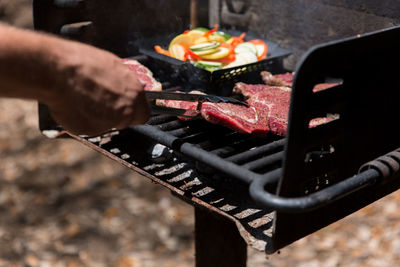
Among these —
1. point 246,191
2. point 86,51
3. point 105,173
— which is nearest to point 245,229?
point 246,191

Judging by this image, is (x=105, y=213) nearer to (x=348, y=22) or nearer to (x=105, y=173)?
(x=105, y=173)

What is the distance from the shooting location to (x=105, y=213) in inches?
190

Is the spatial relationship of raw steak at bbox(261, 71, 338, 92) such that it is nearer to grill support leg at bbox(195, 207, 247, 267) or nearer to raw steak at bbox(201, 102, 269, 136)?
raw steak at bbox(201, 102, 269, 136)

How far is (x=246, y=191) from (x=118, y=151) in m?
0.62

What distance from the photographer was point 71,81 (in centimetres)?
145

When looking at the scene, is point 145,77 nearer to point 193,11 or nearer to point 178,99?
point 178,99

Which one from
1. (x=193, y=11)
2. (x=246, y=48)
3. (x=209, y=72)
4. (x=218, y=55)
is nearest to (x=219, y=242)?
(x=209, y=72)

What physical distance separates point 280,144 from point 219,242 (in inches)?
25.3

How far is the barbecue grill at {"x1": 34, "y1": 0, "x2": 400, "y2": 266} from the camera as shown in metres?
Result: 1.58

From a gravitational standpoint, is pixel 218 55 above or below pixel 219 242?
above

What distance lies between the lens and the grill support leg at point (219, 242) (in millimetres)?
2400

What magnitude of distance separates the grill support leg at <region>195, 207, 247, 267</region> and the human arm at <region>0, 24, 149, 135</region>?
0.91m

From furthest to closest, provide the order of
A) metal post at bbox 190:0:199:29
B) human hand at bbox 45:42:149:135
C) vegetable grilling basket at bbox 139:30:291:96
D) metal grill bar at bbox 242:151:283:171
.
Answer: metal post at bbox 190:0:199:29 → vegetable grilling basket at bbox 139:30:291:96 → metal grill bar at bbox 242:151:283:171 → human hand at bbox 45:42:149:135

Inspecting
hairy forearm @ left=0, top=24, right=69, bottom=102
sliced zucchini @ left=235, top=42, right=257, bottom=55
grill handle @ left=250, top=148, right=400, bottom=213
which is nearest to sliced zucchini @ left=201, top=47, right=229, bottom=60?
sliced zucchini @ left=235, top=42, right=257, bottom=55
